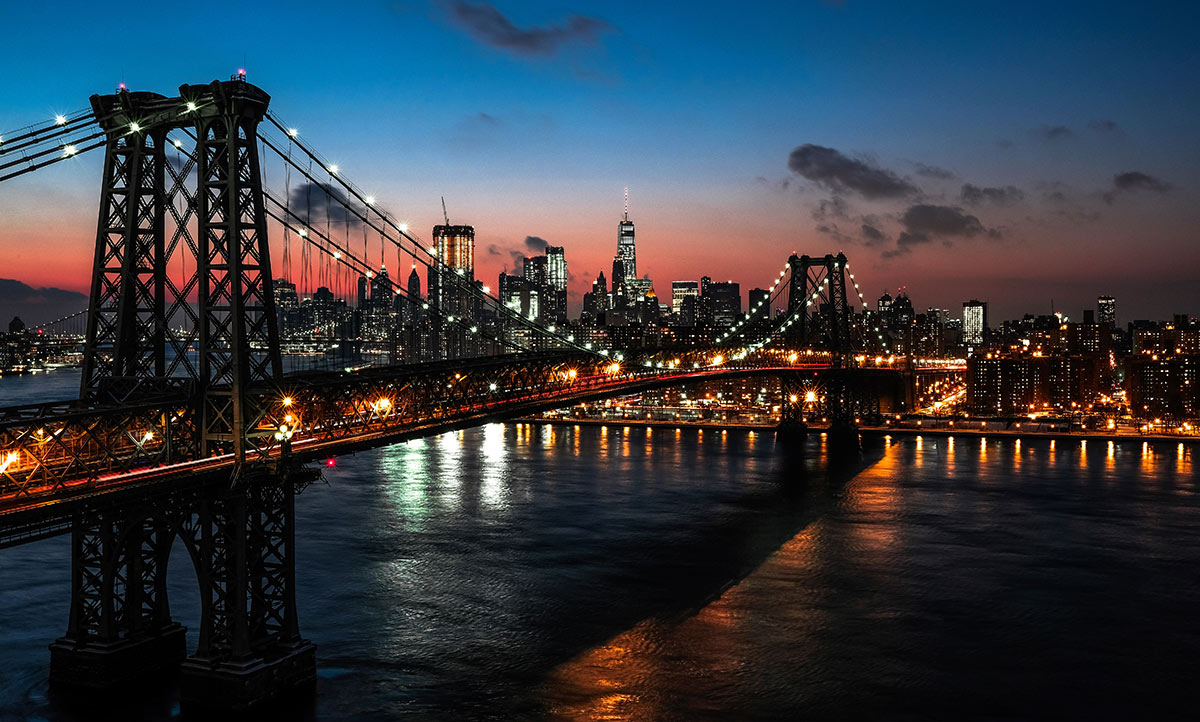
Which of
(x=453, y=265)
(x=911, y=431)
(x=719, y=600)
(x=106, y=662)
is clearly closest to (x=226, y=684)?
(x=106, y=662)

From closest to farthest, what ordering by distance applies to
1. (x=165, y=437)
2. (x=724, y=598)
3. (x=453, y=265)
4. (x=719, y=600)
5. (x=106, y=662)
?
1. (x=165, y=437)
2. (x=106, y=662)
3. (x=719, y=600)
4. (x=724, y=598)
5. (x=453, y=265)

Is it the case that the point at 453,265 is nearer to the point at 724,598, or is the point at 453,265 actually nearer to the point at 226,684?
the point at 724,598

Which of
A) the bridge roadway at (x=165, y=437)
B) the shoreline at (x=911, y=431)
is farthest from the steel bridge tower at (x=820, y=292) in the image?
the bridge roadway at (x=165, y=437)

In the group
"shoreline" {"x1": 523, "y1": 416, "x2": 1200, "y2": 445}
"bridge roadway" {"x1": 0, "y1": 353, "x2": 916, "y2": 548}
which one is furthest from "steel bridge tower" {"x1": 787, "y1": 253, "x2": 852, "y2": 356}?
"bridge roadway" {"x1": 0, "y1": 353, "x2": 916, "y2": 548}

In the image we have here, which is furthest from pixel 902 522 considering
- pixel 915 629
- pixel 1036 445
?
pixel 1036 445

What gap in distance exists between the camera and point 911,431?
Result: 8944 centimetres

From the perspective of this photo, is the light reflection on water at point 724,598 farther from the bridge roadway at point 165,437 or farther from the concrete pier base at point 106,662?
the bridge roadway at point 165,437

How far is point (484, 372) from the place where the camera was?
37.4 meters

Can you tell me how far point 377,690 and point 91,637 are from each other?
6.59 metres

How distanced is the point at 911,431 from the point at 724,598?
6125 cm

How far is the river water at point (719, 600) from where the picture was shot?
24.3 metres

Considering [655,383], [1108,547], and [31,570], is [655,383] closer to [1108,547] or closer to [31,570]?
[1108,547]

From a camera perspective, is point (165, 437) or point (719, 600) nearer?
point (165, 437)

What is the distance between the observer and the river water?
24281mm
